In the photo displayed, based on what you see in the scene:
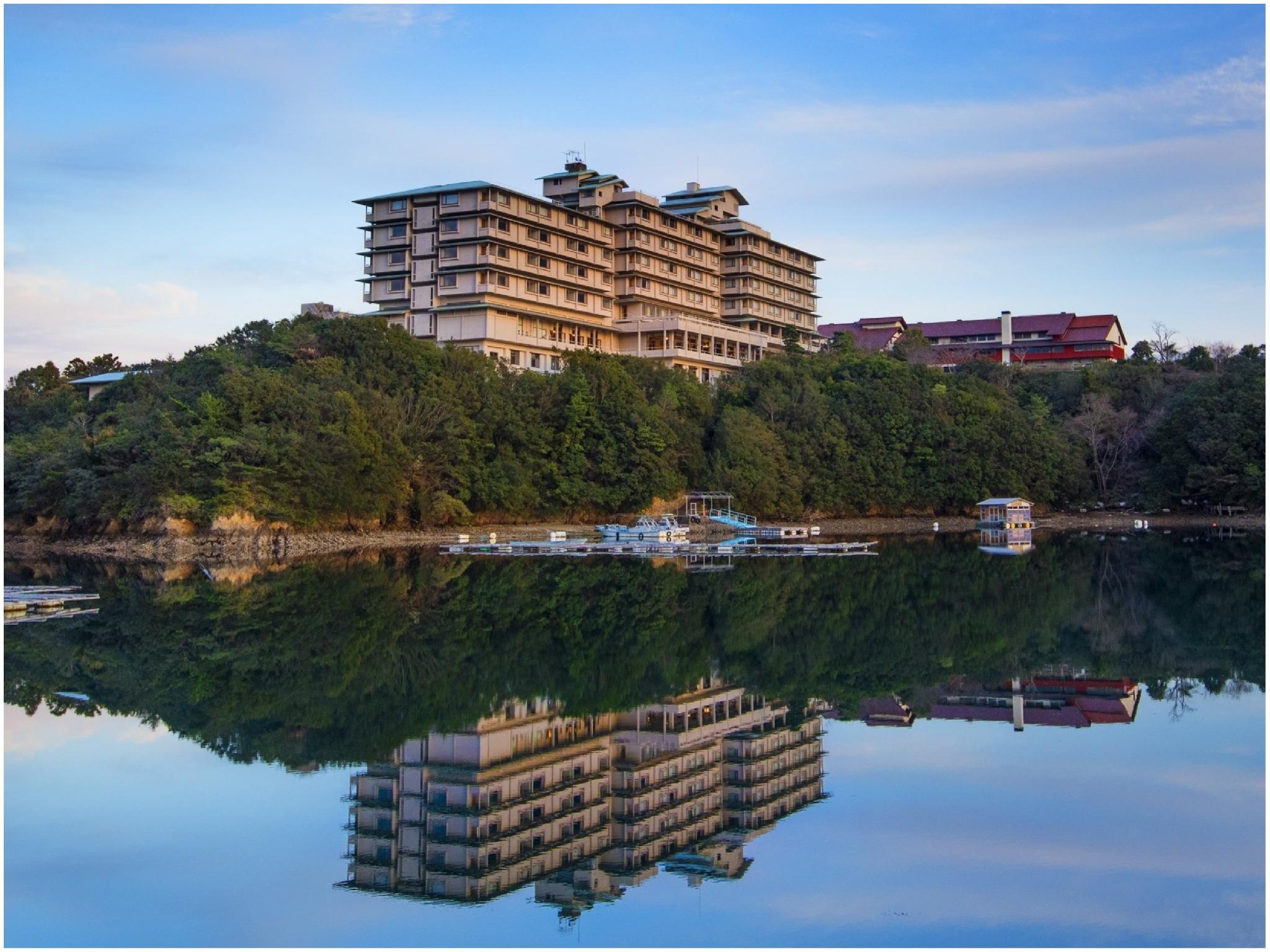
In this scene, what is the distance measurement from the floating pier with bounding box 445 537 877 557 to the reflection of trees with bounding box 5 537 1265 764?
267 inches

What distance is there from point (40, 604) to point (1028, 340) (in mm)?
72403

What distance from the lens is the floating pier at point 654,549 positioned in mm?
41531

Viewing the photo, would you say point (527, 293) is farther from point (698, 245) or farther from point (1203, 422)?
point (1203, 422)

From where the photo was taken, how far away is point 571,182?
219 ft

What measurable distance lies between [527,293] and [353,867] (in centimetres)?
5073

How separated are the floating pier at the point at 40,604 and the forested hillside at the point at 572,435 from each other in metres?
14.5

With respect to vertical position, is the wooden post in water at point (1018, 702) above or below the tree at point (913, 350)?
below

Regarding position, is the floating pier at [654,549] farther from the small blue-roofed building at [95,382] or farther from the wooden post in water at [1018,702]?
the small blue-roofed building at [95,382]

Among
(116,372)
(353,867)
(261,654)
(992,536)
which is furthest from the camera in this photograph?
(116,372)

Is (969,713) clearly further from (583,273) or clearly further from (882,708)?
(583,273)

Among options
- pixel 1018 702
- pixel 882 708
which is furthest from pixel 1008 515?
pixel 882 708

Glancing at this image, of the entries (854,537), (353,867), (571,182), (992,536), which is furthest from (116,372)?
(353,867)

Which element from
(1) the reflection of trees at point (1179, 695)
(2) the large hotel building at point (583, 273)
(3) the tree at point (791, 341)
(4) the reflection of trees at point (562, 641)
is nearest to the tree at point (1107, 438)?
(3) the tree at point (791, 341)

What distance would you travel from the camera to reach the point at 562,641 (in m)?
21.6
